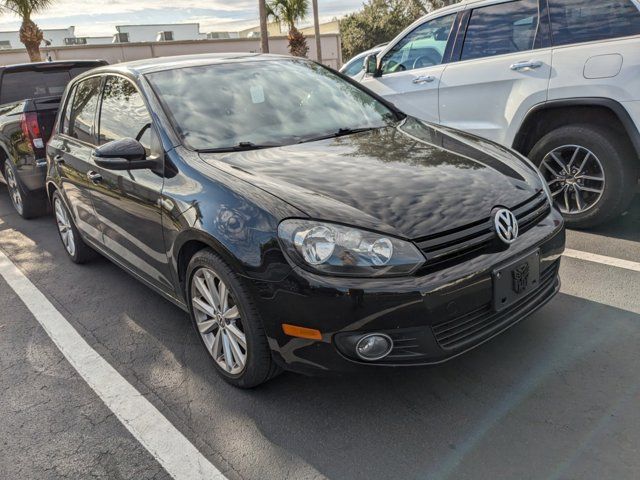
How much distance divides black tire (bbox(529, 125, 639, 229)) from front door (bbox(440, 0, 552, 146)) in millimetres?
403

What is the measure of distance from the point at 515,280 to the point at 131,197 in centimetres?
220

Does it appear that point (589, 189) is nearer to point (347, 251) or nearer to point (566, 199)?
point (566, 199)

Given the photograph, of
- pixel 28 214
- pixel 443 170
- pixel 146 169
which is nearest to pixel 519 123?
pixel 443 170

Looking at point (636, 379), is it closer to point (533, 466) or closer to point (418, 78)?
point (533, 466)

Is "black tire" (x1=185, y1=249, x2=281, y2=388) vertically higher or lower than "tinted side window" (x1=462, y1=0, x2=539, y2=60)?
lower

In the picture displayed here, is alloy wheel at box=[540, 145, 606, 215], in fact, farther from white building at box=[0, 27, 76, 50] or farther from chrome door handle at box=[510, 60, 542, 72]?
white building at box=[0, 27, 76, 50]

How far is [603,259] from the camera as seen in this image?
13.1ft

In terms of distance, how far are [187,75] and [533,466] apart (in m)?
2.87

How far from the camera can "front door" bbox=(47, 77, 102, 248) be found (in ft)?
13.3

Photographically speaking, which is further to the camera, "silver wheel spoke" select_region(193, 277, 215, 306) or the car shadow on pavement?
the car shadow on pavement

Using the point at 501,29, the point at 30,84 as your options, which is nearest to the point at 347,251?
the point at 501,29

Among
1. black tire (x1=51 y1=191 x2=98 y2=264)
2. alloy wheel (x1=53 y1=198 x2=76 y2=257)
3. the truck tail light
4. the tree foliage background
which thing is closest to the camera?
black tire (x1=51 y1=191 x2=98 y2=264)

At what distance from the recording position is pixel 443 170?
9.34 ft

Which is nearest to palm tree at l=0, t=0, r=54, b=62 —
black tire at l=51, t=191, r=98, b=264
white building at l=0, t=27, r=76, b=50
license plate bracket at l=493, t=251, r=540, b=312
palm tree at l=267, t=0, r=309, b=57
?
palm tree at l=267, t=0, r=309, b=57
